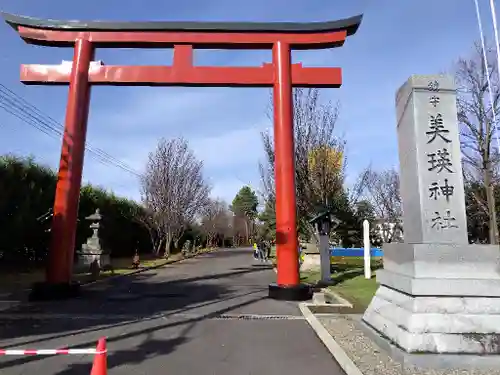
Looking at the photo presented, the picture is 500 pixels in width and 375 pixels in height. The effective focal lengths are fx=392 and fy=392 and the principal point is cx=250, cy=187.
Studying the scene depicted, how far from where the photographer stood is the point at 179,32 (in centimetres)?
1203

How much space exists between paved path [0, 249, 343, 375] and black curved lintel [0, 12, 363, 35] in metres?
7.99

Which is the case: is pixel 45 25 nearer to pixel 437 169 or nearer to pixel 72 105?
pixel 72 105

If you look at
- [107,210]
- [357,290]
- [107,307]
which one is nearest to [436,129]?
[357,290]

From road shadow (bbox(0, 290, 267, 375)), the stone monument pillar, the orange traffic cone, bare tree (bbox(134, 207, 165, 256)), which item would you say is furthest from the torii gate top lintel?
bare tree (bbox(134, 207, 165, 256))

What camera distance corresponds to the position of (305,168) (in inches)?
764

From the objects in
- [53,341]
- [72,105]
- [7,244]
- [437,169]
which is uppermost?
[72,105]

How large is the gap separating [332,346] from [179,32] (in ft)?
33.0

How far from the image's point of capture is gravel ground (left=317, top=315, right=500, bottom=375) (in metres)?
4.81

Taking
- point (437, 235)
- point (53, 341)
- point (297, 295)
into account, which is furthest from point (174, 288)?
point (437, 235)

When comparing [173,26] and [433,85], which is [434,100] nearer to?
[433,85]

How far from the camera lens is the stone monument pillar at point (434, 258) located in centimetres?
518

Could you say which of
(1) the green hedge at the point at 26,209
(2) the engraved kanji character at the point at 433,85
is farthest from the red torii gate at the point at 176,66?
(1) the green hedge at the point at 26,209

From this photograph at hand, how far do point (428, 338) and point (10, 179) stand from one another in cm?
1676

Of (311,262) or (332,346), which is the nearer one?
(332,346)
